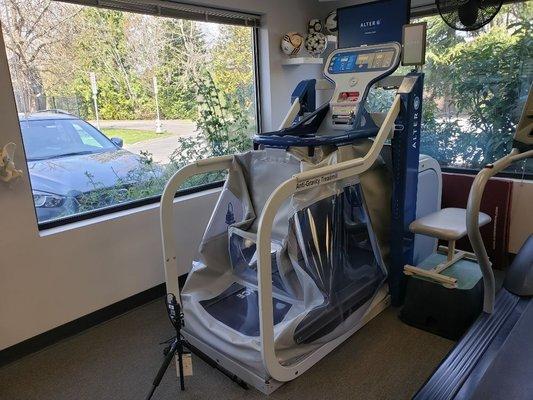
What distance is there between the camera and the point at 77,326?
8.20 ft

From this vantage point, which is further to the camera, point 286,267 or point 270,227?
point 286,267

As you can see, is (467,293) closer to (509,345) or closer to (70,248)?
(509,345)

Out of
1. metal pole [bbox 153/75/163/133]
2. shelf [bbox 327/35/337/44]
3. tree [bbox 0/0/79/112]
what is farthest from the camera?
shelf [bbox 327/35/337/44]

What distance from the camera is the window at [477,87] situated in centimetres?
296

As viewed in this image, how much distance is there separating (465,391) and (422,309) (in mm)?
832

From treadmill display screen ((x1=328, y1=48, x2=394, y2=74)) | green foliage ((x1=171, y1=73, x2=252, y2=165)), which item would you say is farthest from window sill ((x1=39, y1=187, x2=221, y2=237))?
treadmill display screen ((x1=328, y1=48, x2=394, y2=74))

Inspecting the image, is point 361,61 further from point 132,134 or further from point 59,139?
point 59,139

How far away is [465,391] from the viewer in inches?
61.4

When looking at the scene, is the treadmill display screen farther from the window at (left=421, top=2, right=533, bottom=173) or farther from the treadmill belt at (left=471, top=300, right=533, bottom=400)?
the treadmill belt at (left=471, top=300, right=533, bottom=400)

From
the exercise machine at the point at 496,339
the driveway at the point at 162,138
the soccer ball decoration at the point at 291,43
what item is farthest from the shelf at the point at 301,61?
the exercise machine at the point at 496,339

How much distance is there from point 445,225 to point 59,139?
7.85 feet

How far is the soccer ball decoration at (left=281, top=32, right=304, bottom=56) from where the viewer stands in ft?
11.4

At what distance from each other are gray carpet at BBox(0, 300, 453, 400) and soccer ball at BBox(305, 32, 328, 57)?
2.46 metres

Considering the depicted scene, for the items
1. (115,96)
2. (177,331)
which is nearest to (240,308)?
(177,331)
